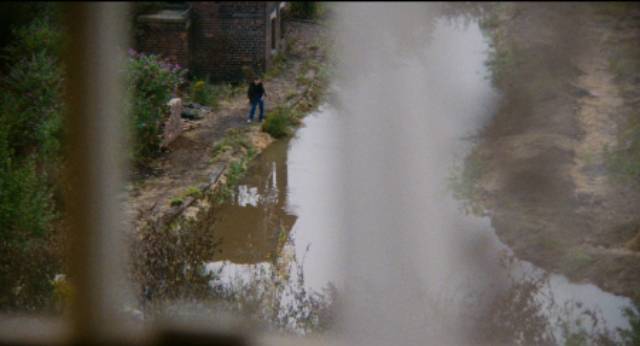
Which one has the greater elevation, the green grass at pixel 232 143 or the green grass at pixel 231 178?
the green grass at pixel 232 143

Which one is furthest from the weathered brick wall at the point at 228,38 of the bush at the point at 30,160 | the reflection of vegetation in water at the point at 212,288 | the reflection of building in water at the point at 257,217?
the reflection of vegetation in water at the point at 212,288

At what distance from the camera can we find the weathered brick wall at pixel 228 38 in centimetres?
981

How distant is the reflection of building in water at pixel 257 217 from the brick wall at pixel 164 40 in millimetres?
1723

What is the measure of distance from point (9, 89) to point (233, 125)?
2.93 meters

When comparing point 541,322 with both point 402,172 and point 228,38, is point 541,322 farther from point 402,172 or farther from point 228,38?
point 228,38

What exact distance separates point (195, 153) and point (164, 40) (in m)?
1.51

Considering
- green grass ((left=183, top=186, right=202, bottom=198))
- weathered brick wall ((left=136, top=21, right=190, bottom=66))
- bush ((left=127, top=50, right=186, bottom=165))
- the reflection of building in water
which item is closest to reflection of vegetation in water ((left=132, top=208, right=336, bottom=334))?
the reflection of building in water

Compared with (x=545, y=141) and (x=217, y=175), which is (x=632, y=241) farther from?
(x=217, y=175)

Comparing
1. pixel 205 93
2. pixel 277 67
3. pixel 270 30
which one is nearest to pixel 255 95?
pixel 205 93

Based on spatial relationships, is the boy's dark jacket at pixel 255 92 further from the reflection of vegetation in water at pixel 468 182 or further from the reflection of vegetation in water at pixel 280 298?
the reflection of vegetation in water at pixel 280 298

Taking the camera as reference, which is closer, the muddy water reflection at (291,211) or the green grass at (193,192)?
the muddy water reflection at (291,211)

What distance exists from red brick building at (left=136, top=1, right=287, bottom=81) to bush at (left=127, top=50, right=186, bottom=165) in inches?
24.3

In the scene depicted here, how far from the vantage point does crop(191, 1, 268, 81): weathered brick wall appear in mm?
9812

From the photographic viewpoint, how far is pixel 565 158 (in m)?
9.80
